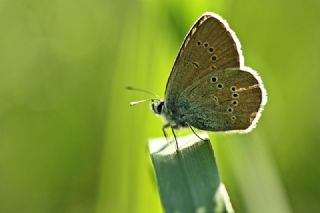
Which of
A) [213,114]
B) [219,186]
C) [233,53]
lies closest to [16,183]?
[213,114]

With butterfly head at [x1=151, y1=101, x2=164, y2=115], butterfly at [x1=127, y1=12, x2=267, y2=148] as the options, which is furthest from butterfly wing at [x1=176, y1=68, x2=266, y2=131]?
butterfly head at [x1=151, y1=101, x2=164, y2=115]

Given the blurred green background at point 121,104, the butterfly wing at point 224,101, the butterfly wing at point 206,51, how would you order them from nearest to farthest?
1. the butterfly wing at point 206,51
2. the butterfly wing at point 224,101
3. the blurred green background at point 121,104

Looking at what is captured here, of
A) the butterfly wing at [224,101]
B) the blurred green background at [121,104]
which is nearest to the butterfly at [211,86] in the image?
the butterfly wing at [224,101]

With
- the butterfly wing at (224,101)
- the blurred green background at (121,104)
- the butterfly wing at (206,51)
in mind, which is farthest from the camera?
the blurred green background at (121,104)

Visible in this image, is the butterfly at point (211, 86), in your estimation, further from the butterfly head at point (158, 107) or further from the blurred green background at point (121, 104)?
the blurred green background at point (121, 104)

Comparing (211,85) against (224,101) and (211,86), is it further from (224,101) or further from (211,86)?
(224,101)

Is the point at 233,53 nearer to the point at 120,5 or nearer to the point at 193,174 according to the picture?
the point at 193,174

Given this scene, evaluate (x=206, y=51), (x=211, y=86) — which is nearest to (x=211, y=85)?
(x=211, y=86)
